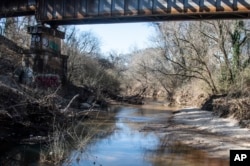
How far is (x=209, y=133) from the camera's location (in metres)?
19.7

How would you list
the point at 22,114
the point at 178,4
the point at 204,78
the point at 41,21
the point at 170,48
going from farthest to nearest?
the point at 170,48, the point at 204,78, the point at 41,21, the point at 178,4, the point at 22,114

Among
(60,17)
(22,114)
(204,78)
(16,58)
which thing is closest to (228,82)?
(204,78)

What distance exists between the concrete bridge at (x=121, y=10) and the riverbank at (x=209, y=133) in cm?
648

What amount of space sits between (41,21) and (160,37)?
21411 mm

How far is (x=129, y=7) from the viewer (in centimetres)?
2616

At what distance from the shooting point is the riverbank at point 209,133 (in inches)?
610

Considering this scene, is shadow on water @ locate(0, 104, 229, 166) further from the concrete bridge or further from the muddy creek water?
the concrete bridge

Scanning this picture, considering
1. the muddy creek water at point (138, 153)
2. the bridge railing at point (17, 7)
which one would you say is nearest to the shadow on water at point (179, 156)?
the muddy creek water at point (138, 153)

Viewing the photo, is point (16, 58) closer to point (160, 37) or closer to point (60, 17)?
point (60, 17)

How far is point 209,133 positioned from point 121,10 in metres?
10.9

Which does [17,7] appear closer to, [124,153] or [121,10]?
[121,10]

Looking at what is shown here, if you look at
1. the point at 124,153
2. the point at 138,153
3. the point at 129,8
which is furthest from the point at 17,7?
the point at 138,153

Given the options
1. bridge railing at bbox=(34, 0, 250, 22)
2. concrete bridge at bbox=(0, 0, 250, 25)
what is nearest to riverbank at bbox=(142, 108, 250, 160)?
concrete bridge at bbox=(0, 0, 250, 25)

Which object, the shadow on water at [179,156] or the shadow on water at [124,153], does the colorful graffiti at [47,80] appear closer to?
the shadow on water at [124,153]
